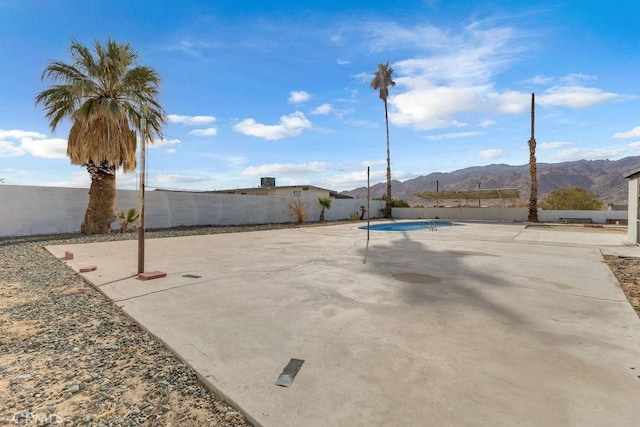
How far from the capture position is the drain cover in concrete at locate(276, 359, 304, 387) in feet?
6.64

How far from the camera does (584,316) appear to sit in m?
3.35

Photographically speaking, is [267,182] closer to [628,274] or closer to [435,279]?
[435,279]

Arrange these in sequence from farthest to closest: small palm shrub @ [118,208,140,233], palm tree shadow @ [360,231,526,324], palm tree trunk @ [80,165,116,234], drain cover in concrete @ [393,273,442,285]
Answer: small palm shrub @ [118,208,140,233]
palm tree trunk @ [80,165,116,234]
drain cover in concrete @ [393,273,442,285]
palm tree shadow @ [360,231,526,324]

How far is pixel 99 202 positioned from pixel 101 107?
3439 millimetres

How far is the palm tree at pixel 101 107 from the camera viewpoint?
1031 cm

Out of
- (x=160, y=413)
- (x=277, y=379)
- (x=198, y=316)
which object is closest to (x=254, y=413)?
(x=277, y=379)

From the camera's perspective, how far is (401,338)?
2.74m

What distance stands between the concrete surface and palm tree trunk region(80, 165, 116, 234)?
6511 mm

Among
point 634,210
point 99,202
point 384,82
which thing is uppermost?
point 384,82

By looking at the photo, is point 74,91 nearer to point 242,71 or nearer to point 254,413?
point 242,71

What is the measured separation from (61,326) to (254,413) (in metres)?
2.62

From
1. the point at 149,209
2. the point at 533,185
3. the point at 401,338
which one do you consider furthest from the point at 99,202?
the point at 533,185

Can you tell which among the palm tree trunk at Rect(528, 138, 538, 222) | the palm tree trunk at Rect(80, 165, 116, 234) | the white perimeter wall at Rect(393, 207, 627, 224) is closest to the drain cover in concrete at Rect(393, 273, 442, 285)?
the palm tree trunk at Rect(80, 165, 116, 234)

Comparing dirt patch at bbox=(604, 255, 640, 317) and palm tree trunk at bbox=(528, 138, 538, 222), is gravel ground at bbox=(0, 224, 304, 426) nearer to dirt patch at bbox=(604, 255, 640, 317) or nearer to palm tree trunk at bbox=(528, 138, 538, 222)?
dirt patch at bbox=(604, 255, 640, 317)
